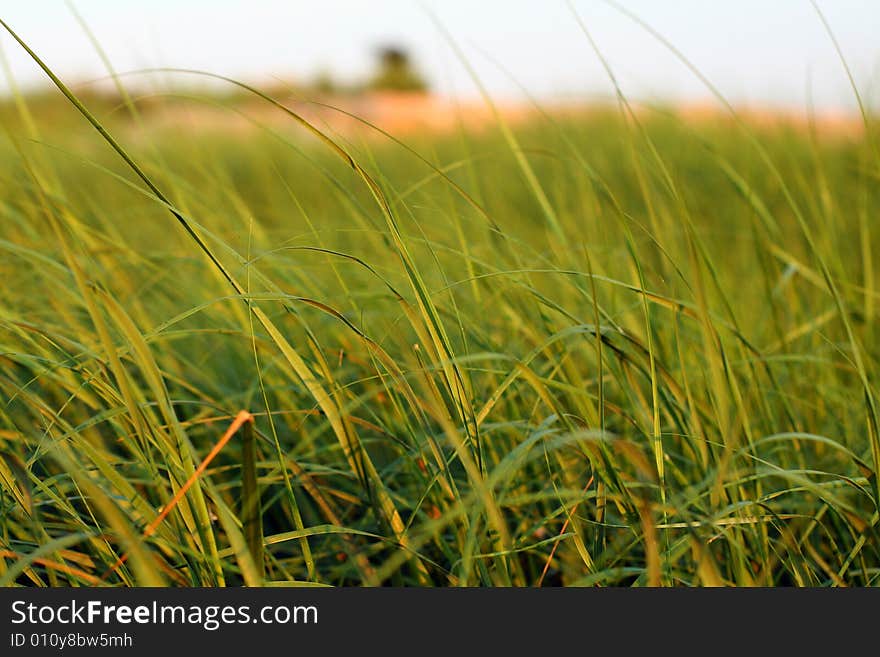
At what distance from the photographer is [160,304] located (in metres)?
1.23

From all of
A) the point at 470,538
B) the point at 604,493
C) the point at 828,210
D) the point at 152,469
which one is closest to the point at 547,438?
the point at 604,493

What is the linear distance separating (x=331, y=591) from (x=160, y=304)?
31.6 inches

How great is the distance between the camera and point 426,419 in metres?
0.68

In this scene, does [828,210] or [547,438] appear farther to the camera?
[828,210]

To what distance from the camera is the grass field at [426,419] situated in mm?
591

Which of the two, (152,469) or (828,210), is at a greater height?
(828,210)

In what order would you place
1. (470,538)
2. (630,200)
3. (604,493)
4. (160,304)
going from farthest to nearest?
(630,200) → (160,304) → (604,493) → (470,538)

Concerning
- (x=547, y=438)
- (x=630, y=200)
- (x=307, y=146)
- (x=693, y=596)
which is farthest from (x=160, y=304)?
(x=307, y=146)

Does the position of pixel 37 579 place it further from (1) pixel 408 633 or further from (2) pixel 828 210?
(2) pixel 828 210

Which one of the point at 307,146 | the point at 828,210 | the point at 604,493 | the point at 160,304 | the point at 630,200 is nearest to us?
the point at 604,493

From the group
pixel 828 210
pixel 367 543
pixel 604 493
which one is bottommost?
pixel 367 543

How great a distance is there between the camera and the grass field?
0.59m

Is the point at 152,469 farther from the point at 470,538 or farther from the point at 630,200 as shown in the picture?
the point at 630,200

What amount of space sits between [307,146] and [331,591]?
515 cm
